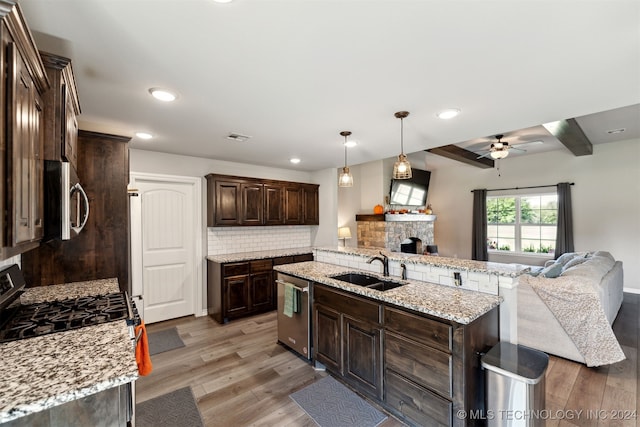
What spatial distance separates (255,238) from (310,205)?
1230 millimetres

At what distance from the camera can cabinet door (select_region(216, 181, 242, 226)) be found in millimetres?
4328

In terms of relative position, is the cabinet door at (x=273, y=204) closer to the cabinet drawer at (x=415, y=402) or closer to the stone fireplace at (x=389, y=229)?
the stone fireplace at (x=389, y=229)

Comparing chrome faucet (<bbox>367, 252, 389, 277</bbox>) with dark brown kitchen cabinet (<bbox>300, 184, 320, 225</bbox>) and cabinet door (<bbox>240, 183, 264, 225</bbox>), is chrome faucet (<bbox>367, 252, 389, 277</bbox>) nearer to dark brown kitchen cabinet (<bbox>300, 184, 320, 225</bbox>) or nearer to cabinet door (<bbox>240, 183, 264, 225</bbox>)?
cabinet door (<bbox>240, 183, 264, 225</bbox>)

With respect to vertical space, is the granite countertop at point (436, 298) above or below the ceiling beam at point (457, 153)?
below

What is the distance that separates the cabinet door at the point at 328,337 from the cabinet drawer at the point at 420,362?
0.54m

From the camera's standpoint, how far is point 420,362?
6.31 ft

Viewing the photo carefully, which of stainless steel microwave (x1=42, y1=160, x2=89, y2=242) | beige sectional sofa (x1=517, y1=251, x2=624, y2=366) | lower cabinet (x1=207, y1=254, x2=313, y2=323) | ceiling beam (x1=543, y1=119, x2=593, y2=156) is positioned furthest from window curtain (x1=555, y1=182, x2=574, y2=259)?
stainless steel microwave (x1=42, y1=160, x2=89, y2=242)

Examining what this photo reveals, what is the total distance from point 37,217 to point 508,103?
3.22 metres

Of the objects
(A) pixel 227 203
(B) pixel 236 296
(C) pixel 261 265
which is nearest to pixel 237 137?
(A) pixel 227 203

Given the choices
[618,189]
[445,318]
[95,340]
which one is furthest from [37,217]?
[618,189]

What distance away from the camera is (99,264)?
2.63 m

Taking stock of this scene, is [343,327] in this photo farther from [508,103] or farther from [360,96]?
[508,103]

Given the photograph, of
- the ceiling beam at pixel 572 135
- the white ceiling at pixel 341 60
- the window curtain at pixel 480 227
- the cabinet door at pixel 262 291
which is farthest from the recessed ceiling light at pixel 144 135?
the window curtain at pixel 480 227

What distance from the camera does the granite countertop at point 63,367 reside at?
0.91m
